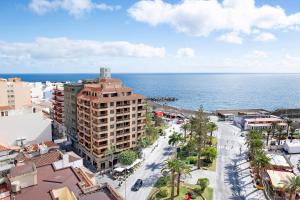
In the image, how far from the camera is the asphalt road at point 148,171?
64.2 metres

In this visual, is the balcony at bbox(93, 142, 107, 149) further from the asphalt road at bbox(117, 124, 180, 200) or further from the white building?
the white building

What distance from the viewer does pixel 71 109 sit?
326 feet

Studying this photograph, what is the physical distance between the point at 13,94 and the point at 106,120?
256 feet

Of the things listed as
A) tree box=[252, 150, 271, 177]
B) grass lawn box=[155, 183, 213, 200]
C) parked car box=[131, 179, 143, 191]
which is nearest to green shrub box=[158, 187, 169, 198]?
grass lawn box=[155, 183, 213, 200]

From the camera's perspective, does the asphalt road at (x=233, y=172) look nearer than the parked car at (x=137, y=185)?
Yes

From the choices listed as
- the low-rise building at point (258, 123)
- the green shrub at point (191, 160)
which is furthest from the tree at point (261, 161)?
the low-rise building at point (258, 123)

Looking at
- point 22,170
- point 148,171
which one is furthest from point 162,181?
point 22,170

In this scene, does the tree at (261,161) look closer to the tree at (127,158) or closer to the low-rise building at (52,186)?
the tree at (127,158)

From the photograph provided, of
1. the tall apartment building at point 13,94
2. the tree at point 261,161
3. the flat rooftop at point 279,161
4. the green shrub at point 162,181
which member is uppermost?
the tall apartment building at point 13,94

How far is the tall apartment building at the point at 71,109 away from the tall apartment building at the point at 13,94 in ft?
116

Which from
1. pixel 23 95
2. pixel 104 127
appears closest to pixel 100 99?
pixel 104 127

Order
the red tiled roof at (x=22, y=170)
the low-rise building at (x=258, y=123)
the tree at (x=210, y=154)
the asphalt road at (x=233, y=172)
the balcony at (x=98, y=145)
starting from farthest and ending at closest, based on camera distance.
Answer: the low-rise building at (x=258, y=123) < the tree at (x=210, y=154) < the balcony at (x=98, y=145) < the asphalt road at (x=233, y=172) < the red tiled roof at (x=22, y=170)

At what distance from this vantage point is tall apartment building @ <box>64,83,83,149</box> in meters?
96.2

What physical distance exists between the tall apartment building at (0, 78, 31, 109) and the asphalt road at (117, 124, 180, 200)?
234 ft
